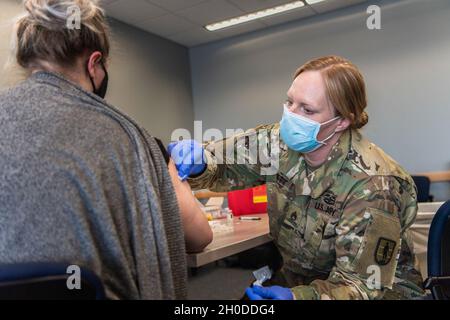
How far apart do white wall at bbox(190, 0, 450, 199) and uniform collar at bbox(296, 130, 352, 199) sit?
3.13 m

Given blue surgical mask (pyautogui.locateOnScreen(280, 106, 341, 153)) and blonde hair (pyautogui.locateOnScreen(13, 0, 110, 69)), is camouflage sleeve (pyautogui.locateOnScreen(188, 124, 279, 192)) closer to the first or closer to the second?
blue surgical mask (pyautogui.locateOnScreen(280, 106, 341, 153))

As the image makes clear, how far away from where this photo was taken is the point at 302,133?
1.22 meters

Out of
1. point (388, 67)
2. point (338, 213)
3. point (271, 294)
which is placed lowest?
point (271, 294)

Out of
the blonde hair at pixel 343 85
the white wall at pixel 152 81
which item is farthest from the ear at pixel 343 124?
the white wall at pixel 152 81

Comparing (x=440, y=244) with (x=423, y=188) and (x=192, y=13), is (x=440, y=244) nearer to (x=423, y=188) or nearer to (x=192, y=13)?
(x=423, y=188)

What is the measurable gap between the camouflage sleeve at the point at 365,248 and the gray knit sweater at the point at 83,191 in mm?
409

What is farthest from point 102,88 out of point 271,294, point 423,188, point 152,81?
point 152,81

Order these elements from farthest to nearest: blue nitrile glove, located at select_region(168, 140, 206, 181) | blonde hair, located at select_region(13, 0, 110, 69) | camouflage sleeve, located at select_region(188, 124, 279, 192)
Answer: camouflage sleeve, located at select_region(188, 124, 279, 192)
blue nitrile glove, located at select_region(168, 140, 206, 181)
blonde hair, located at select_region(13, 0, 110, 69)

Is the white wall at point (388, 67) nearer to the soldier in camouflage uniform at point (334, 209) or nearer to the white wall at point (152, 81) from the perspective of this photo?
the white wall at point (152, 81)

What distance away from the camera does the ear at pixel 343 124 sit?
4.00 feet

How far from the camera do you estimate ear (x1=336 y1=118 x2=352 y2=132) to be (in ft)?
4.00

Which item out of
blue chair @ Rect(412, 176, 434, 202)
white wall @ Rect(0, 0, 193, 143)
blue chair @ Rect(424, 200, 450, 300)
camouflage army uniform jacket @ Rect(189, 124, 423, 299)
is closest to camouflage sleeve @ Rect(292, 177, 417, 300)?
camouflage army uniform jacket @ Rect(189, 124, 423, 299)

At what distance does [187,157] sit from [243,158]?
0.97 feet

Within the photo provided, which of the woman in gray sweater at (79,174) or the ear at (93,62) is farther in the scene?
the ear at (93,62)
